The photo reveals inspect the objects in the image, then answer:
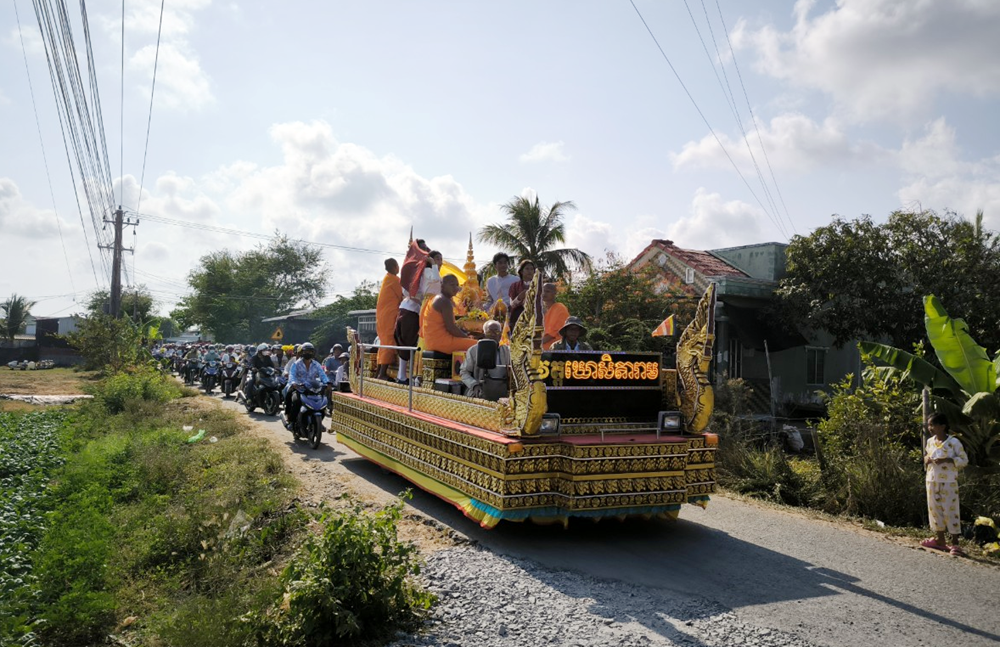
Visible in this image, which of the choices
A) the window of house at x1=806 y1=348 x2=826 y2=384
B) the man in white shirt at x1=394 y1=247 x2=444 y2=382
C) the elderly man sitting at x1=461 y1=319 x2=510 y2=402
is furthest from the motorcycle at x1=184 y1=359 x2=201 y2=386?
the elderly man sitting at x1=461 y1=319 x2=510 y2=402

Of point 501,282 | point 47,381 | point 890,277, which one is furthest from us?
point 47,381

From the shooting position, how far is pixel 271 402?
16125 millimetres

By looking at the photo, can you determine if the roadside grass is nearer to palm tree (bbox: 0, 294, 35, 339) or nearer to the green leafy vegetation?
the green leafy vegetation

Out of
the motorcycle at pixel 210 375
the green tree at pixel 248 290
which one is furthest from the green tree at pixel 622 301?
the green tree at pixel 248 290

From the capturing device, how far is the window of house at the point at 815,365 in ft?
59.6

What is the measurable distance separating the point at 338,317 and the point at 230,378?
12222 mm

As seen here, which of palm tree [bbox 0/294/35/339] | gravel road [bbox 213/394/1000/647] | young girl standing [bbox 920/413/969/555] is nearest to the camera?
gravel road [bbox 213/394/1000/647]

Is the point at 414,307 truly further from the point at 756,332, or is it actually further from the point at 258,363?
the point at 756,332

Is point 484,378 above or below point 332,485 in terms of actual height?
above

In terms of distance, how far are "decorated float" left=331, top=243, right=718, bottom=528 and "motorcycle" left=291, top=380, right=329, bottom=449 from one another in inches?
173

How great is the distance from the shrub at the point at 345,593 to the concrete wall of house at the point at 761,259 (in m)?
15.6

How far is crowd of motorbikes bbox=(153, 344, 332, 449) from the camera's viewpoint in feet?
38.2

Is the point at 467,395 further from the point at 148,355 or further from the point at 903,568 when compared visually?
the point at 148,355

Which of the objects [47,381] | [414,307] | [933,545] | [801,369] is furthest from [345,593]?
[47,381]
